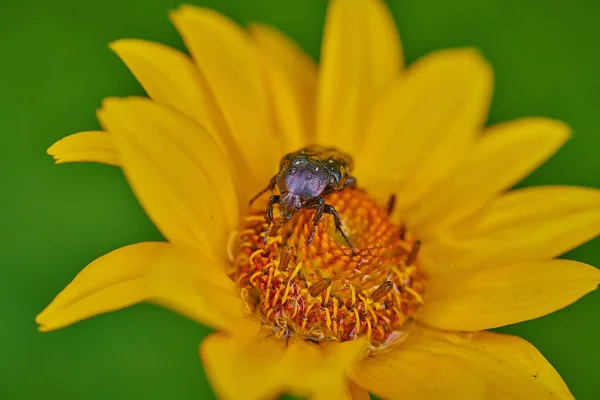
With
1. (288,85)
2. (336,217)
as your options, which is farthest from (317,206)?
(288,85)

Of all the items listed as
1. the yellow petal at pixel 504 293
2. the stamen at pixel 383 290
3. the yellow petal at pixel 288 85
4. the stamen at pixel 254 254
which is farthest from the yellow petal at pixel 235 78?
the yellow petal at pixel 504 293

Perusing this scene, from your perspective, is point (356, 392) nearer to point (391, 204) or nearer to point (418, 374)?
point (418, 374)

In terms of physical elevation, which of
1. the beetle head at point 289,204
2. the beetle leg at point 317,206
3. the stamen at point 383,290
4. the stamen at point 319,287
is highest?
the beetle head at point 289,204

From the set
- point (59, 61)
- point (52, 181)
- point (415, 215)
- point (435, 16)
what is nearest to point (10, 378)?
point (52, 181)

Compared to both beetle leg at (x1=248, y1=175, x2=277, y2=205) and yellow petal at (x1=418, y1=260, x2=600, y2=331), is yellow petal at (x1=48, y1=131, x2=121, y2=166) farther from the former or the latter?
yellow petal at (x1=418, y1=260, x2=600, y2=331)

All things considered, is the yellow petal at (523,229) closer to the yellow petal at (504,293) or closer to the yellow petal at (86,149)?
the yellow petal at (504,293)

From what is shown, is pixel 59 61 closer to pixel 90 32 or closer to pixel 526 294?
pixel 90 32
